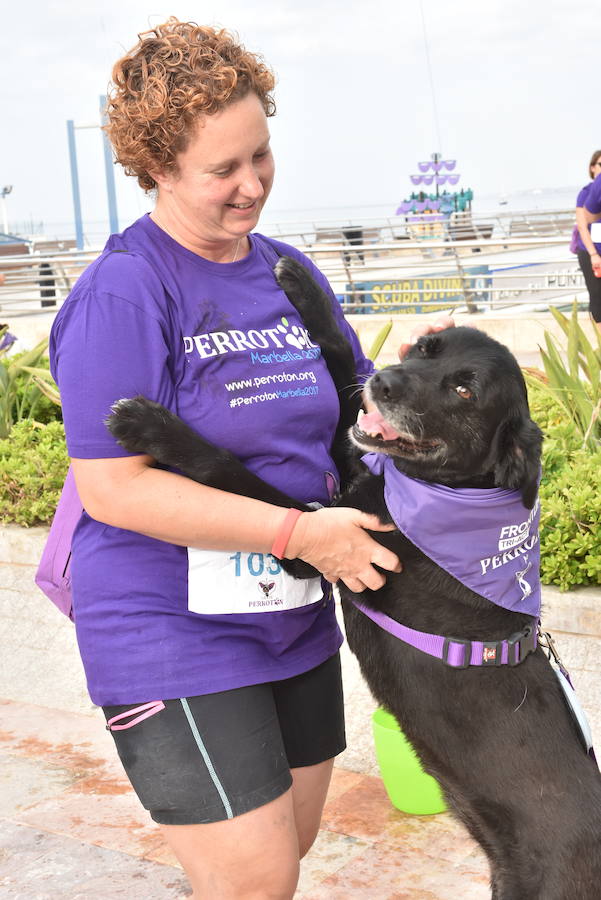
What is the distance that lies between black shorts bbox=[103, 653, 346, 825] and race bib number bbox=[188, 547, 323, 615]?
17cm

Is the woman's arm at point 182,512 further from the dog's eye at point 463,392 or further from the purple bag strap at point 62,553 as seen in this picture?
the dog's eye at point 463,392

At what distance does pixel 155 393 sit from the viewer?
192 centimetres

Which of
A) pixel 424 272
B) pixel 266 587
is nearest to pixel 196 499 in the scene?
pixel 266 587

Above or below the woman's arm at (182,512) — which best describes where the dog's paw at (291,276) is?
above

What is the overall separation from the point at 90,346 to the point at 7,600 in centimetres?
342

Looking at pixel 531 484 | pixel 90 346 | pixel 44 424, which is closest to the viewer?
pixel 90 346

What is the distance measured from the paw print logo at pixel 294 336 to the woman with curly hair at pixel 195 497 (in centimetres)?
3

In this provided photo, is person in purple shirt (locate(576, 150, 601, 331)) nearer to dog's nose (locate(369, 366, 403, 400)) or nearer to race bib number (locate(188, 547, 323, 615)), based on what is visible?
dog's nose (locate(369, 366, 403, 400))

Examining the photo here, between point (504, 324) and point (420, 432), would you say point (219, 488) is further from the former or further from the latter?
point (504, 324)

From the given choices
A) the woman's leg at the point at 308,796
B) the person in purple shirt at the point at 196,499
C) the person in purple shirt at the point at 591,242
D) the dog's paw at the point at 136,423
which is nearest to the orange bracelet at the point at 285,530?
the person in purple shirt at the point at 196,499

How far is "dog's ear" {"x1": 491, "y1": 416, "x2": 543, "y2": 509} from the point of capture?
2098 millimetres

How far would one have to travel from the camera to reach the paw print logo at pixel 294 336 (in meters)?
2.11

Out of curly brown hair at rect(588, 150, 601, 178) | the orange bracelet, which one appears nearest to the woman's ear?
the orange bracelet

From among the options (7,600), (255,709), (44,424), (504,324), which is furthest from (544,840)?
(504,324)
